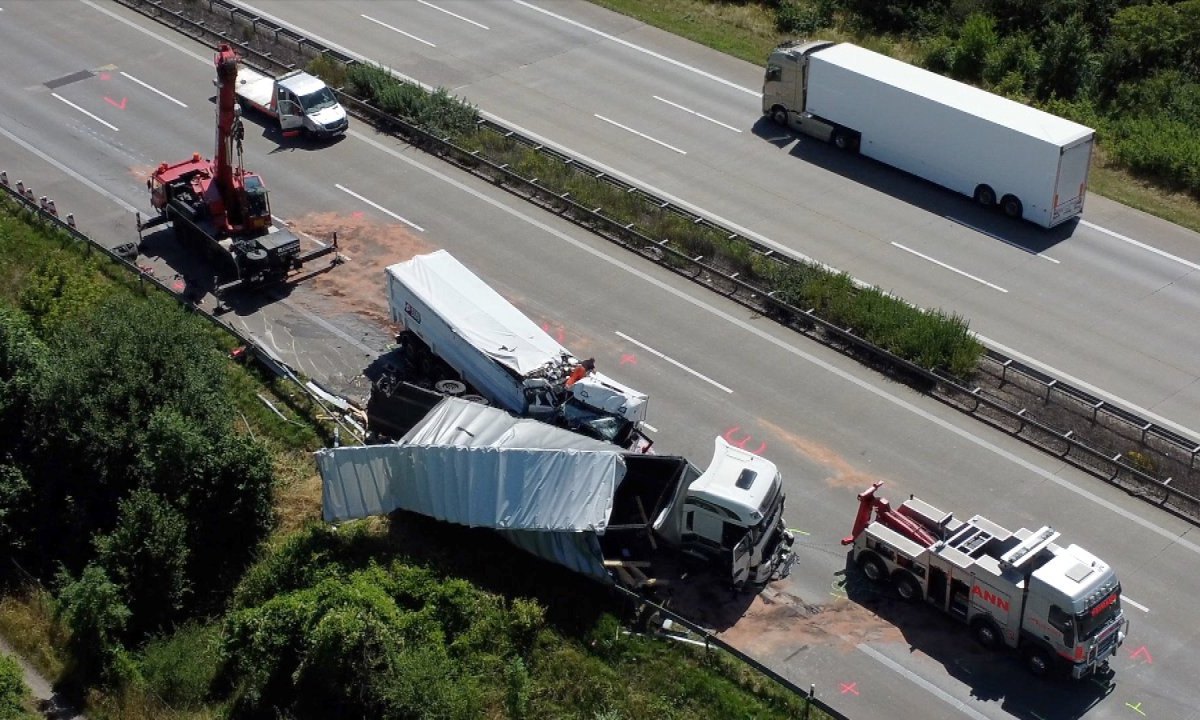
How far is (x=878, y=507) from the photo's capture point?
2891cm

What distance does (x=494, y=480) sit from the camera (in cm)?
2867

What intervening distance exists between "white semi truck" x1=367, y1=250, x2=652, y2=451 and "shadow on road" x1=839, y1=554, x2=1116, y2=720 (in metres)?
6.83

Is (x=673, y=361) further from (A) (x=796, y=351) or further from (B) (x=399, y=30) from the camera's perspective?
(B) (x=399, y=30)

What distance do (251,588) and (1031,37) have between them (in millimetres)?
36585

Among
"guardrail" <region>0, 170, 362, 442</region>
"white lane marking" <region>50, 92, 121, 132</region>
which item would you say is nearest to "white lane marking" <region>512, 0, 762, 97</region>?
"white lane marking" <region>50, 92, 121, 132</region>

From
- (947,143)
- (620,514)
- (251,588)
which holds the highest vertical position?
(947,143)

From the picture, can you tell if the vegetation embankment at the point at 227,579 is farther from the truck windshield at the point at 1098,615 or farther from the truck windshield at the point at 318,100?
the truck windshield at the point at 318,100

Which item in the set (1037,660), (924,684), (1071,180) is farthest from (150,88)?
(1037,660)

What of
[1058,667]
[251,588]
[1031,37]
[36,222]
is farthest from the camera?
[1031,37]

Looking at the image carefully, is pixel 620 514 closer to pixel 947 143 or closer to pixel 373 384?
pixel 373 384

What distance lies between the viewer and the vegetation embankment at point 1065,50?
44.9 metres

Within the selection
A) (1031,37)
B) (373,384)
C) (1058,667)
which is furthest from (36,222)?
(1031,37)

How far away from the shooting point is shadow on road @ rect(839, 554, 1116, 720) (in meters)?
26.2

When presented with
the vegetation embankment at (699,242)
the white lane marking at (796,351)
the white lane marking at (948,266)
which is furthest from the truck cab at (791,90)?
the white lane marking at (796,351)
